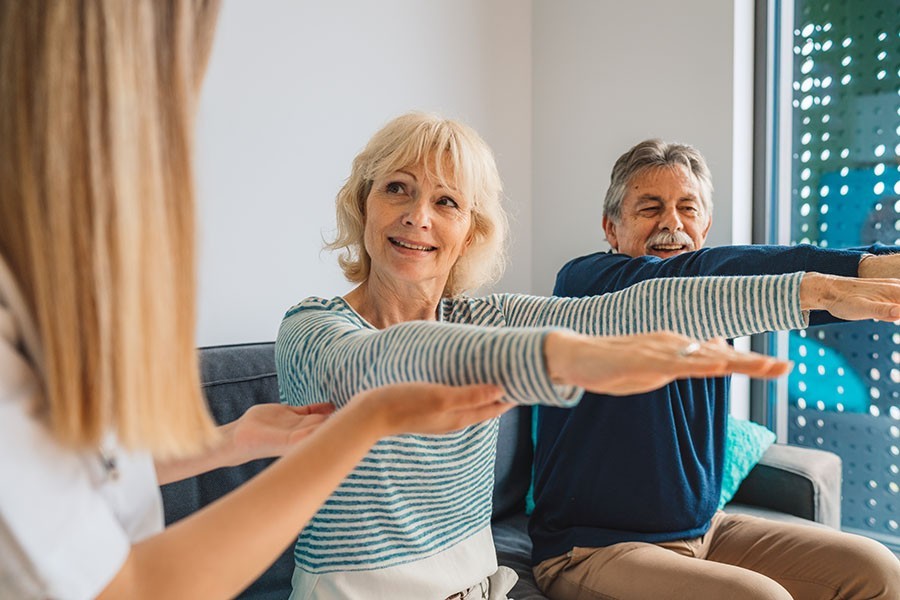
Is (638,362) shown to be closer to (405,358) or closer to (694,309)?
(405,358)

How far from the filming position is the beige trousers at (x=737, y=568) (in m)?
1.43

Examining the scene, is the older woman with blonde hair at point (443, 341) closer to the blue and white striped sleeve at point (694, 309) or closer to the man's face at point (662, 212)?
the blue and white striped sleeve at point (694, 309)

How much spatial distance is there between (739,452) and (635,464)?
64cm

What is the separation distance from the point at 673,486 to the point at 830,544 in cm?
35

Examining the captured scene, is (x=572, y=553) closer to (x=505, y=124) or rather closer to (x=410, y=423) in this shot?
(x=410, y=423)

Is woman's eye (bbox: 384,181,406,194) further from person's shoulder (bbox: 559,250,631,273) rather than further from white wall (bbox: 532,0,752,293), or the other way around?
white wall (bbox: 532,0,752,293)

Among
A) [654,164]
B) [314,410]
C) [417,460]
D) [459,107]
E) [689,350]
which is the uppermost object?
[459,107]

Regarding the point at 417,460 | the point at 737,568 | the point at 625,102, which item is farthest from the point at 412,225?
the point at 625,102

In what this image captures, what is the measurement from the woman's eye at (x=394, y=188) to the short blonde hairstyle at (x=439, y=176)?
0.08 ft

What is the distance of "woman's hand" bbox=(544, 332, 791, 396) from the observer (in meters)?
0.70

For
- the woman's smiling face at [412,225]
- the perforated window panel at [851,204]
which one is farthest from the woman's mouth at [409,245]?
the perforated window panel at [851,204]

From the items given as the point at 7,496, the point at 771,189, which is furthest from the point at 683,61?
the point at 7,496

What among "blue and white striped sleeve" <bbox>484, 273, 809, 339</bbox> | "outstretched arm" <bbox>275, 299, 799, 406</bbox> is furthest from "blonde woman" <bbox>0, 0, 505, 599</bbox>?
"blue and white striped sleeve" <bbox>484, 273, 809, 339</bbox>

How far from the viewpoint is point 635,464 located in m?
1.66
